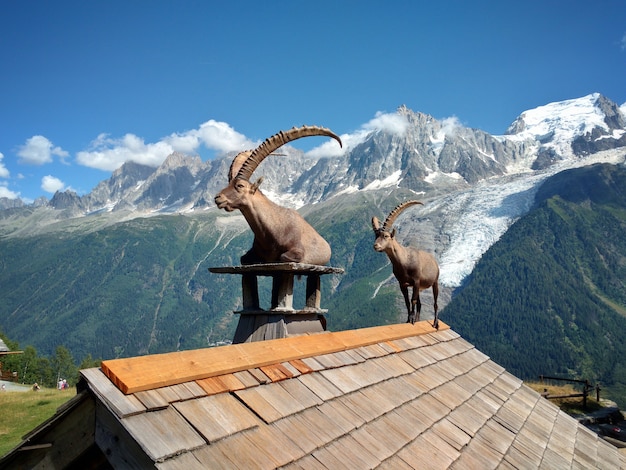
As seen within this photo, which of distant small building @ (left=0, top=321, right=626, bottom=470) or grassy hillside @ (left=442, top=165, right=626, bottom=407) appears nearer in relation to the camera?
distant small building @ (left=0, top=321, right=626, bottom=470)

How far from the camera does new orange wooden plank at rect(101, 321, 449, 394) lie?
115 inches

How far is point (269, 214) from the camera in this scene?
21.5 feet

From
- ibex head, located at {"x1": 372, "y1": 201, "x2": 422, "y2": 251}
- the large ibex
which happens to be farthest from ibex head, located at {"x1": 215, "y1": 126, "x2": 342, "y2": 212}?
ibex head, located at {"x1": 372, "y1": 201, "x2": 422, "y2": 251}

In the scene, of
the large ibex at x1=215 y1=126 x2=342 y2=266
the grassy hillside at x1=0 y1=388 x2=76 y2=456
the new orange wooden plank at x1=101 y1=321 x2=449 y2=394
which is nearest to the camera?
the new orange wooden plank at x1=101 y1=321 x2=449 y2=394

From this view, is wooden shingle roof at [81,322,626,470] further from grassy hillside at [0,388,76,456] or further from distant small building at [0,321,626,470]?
grassy hillside at [0,388,76,456]

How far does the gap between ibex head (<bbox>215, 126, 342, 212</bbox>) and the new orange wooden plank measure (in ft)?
7.32

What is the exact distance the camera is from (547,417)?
689 centimetres

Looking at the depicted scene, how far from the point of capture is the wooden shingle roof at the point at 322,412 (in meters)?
2.70

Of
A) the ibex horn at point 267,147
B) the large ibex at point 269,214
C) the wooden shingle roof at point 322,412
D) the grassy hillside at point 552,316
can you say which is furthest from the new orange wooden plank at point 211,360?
the grassy hillside at point 552,316

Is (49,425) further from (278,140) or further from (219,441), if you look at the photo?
(278,140)

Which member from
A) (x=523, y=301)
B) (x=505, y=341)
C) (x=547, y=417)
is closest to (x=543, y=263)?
(x=523, y=301)

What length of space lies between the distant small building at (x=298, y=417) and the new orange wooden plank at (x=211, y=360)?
0.04 ft

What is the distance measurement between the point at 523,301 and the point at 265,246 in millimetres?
193373

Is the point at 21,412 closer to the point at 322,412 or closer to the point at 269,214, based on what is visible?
the point at 269,214
